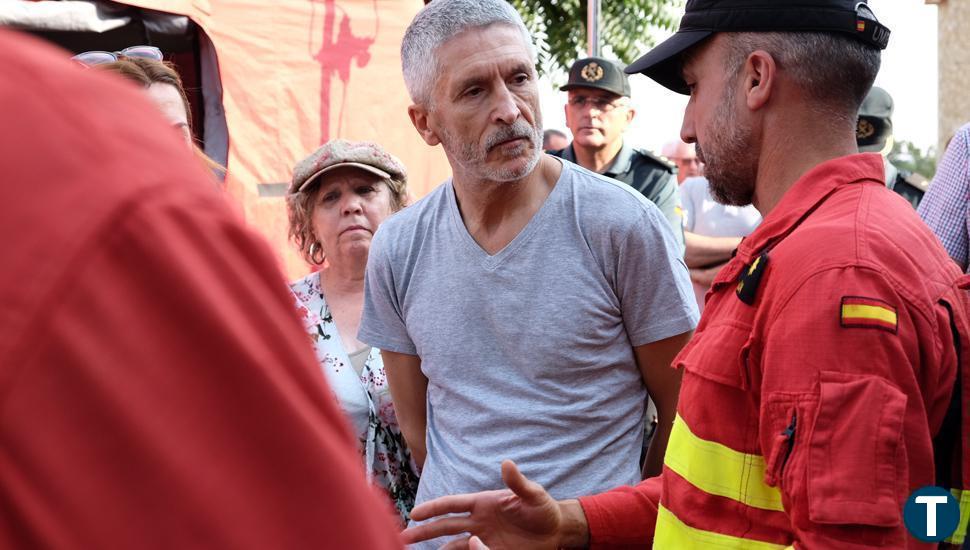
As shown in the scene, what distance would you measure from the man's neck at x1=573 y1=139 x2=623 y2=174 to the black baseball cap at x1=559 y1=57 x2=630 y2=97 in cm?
40

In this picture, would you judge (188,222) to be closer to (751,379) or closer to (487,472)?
(751,379)

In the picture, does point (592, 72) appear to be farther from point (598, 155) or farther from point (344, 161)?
point (344, 161)

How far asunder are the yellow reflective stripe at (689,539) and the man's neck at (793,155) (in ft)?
1.85

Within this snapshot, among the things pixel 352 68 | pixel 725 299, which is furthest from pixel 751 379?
pixel 352 68

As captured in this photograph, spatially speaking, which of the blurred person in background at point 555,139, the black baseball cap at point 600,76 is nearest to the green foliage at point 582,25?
the blurred person in background at point 555,139

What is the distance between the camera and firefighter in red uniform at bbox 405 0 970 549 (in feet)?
4.40

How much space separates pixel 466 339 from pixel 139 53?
1.46m

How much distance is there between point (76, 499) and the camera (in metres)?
0.46

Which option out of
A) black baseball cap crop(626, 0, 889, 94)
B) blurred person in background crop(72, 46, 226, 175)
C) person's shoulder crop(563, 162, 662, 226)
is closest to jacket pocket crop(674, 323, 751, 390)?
black baseball cap crop(626, 0, 889, 94)

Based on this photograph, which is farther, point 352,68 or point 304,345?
point 352,68

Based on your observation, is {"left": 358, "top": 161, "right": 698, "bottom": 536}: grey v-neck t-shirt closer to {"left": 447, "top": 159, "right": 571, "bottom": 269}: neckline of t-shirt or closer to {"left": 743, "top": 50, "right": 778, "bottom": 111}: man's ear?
{"left": 447, "top": 159, "right": 571, "bottom": 269}: neckline of t-shirt

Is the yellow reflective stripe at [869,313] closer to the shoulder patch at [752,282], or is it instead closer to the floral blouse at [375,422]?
the shoulder patch at [752,282]

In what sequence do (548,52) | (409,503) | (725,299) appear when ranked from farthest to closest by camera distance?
(548,52), (409,503), (725,299)

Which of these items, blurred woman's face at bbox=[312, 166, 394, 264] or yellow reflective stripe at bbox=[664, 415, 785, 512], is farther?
blurred woman's face at bbox=[312, 166, 394, 264]
